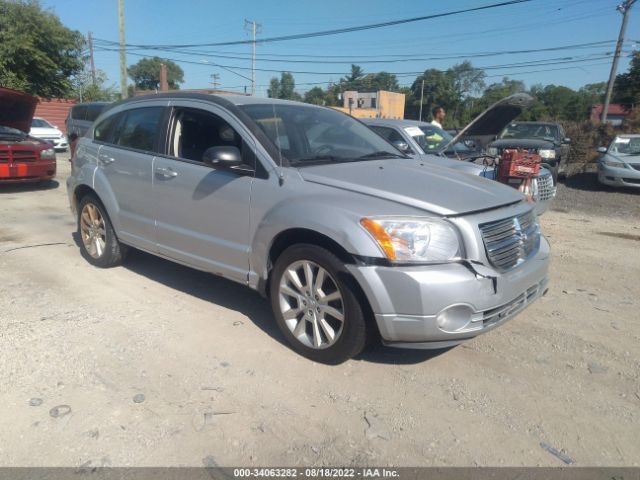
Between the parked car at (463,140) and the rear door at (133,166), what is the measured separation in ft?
10.5

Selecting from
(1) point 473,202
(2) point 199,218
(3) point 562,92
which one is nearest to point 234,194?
(2) point 199,218

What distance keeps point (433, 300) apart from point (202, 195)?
2.06 metres

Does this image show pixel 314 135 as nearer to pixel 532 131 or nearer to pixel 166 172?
pixel 166 172

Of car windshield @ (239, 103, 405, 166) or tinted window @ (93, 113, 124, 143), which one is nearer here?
car windshield @ (239, 103, 405, 166)

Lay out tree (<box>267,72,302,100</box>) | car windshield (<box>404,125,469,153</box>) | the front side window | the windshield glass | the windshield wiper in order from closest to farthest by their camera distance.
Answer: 1. the front side window
2. the windshield wiper
3. car windshield (<box>404,125,469,153</box>)
4. the windshield glass
5. tree (<box>267,72,302,100</box>)

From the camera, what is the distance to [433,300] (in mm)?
2924

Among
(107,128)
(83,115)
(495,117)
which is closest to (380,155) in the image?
(107,128)

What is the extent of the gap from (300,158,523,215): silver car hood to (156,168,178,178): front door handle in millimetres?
1309

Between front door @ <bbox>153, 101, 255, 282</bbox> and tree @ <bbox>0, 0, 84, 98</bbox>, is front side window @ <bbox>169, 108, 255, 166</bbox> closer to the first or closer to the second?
front door @ <bbox>153, 101, 255, 282</bbox>

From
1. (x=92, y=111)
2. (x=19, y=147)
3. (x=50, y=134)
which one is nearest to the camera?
Result: (x=19, y=147)

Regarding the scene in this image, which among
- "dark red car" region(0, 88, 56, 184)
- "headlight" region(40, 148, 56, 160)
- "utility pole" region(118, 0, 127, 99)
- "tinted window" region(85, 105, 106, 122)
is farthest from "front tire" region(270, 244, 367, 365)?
"utility pole" region(118, 0, 127, 99)

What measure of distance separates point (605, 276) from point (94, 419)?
16.6 feet

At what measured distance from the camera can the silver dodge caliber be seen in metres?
3.00

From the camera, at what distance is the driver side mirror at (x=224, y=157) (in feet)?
11.9
